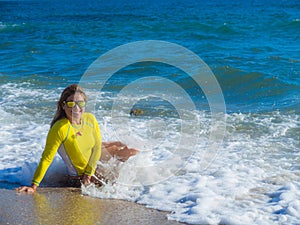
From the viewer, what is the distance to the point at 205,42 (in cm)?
1844

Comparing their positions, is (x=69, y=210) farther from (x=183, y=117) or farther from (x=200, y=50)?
(x=200, y=50)

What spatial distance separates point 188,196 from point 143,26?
21.1 m

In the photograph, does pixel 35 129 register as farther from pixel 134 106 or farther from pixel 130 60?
pixel 130 60

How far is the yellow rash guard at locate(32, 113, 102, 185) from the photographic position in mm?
4953

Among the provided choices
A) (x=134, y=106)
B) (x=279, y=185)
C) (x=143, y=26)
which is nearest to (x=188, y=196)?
(x=279, y=185)

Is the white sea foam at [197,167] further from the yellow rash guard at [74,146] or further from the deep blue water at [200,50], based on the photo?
the deep blue water at [200,50]

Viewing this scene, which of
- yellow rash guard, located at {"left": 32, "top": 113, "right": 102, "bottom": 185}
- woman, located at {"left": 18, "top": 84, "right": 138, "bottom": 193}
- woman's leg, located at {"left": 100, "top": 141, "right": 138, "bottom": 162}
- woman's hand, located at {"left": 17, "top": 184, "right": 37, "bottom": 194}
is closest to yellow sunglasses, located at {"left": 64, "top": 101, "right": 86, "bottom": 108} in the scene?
woman, located at {"left": 18, "top": 84, "right": 138, "bottom": 193}

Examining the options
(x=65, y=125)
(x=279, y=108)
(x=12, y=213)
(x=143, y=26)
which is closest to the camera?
(x=12, y=213)

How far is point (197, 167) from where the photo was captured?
611 centimetres

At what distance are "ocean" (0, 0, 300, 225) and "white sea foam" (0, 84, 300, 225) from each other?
0.5 inches

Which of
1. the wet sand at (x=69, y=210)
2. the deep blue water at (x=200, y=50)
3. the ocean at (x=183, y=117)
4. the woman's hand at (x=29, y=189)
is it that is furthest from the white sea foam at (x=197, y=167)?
the deep blue water at (x=200, y=50)

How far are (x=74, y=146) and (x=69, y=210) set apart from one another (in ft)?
2.34

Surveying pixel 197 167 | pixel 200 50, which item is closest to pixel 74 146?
pixel 197 167

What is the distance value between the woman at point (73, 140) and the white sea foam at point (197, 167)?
21 cm
